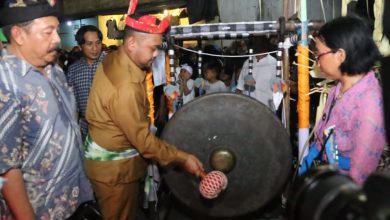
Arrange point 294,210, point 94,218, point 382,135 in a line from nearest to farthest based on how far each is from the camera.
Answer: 1. point 294,210
2. point 382,135
3. point 94,218

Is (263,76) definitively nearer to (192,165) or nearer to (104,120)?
(192,165)

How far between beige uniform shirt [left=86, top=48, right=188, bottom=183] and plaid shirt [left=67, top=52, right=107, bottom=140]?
1.57m

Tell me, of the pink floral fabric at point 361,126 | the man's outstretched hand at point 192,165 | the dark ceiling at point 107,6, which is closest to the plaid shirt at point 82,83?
the man's outstretched hand at point 192,165

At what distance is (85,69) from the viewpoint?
3855 mm

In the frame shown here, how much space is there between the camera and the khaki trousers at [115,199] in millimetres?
2309

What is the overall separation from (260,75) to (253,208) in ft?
5.95

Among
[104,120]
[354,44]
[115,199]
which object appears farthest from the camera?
[115,199]

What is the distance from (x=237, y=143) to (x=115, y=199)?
97 cm

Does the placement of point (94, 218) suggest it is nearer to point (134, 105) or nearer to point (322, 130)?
point (134, 105)

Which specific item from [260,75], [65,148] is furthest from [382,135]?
[260,75]

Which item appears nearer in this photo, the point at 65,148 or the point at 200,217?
the point at 65,148

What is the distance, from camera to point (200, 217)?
3.58 meters

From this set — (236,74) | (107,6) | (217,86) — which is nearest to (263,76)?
(217,86)

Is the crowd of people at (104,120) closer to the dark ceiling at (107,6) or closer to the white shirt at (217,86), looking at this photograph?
the white shirt at (217,86)
